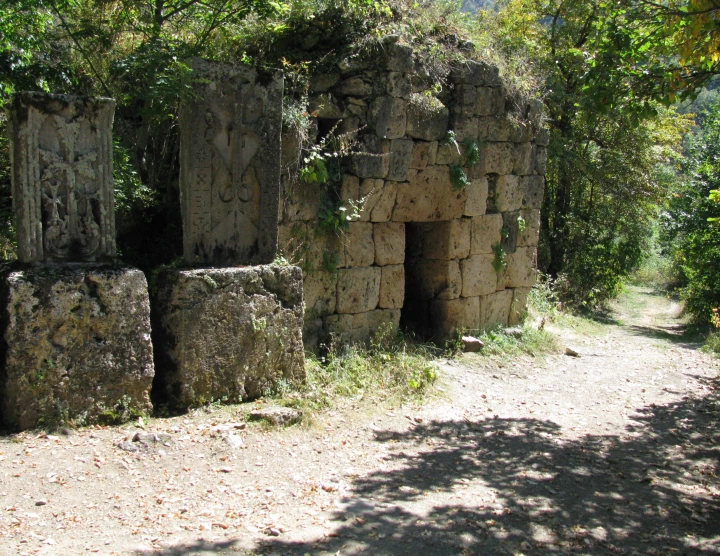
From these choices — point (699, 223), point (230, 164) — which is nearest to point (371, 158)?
point (230, 164)

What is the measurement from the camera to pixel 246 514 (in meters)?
3.96

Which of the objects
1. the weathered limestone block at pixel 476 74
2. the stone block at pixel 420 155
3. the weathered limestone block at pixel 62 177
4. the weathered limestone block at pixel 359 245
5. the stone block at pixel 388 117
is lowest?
the weathered limestone block at pixel 359 245

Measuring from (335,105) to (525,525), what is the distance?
450 centimetres

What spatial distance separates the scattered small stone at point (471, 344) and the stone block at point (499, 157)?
6.95 ft

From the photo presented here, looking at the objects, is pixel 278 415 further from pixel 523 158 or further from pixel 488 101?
pixel 523 158

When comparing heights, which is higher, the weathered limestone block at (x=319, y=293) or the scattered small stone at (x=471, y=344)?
the weathered limestone block at (x=319, y=293)

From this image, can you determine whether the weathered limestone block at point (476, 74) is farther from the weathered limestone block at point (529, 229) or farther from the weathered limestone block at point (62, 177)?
the weathered limestone block at point (62, 177)

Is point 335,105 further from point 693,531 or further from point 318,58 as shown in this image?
point 693,531

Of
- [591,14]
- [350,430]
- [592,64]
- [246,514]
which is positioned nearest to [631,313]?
[591,14]

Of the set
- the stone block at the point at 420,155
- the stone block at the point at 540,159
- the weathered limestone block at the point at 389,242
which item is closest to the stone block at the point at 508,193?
the stone block at the point at 540,159

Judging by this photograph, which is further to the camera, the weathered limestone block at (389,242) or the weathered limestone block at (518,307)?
the weathered limestone block at (518,307)

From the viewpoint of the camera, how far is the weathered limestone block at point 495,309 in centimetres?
898

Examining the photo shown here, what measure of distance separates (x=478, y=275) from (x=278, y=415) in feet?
14.3

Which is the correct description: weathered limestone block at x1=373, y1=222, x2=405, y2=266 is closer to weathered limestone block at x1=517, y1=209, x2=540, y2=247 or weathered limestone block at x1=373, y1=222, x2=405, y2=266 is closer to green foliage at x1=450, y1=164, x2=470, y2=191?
green foliage at x1=450, y1=164, x2=470, y2=191
